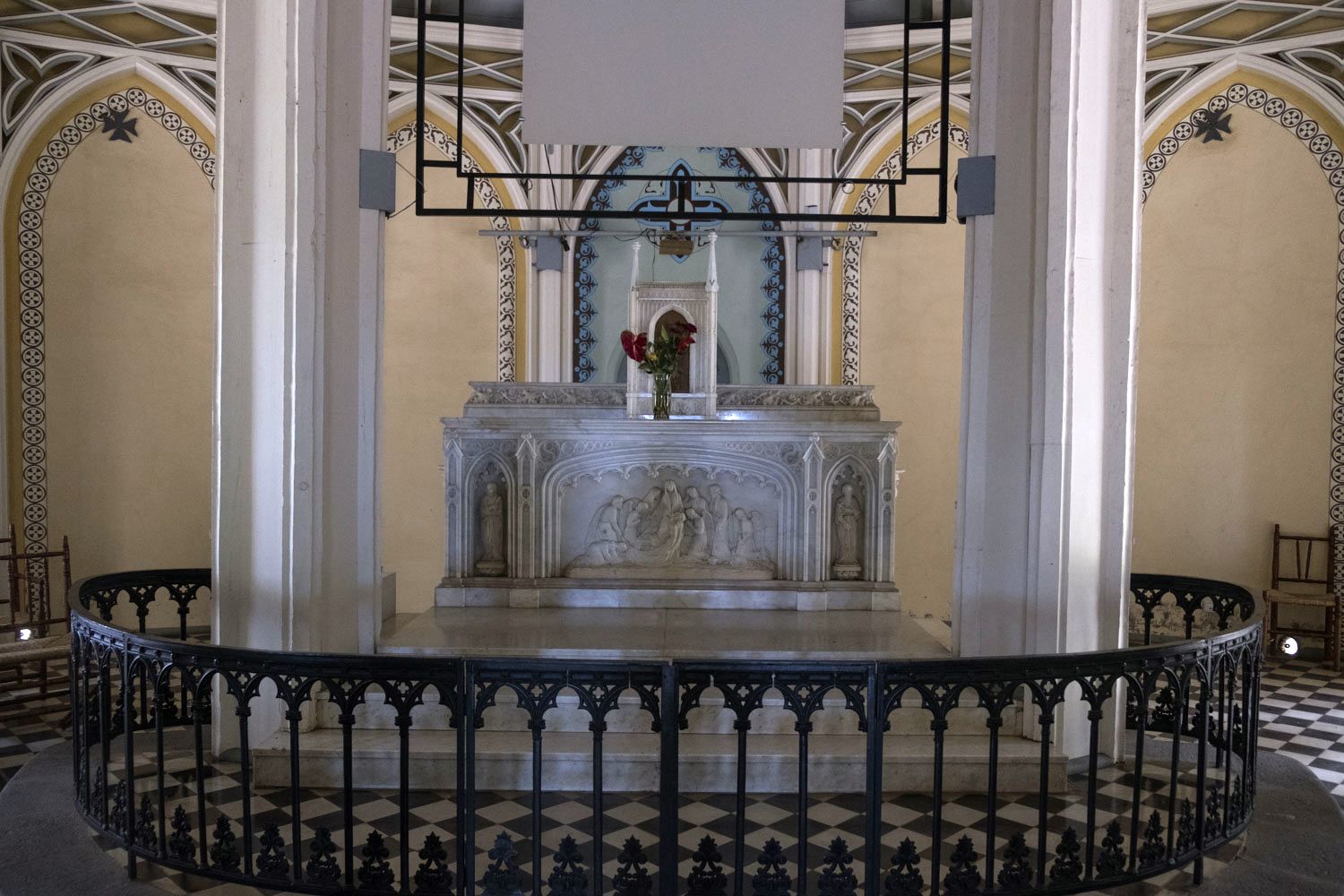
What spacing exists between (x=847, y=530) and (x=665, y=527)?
3.70 ft

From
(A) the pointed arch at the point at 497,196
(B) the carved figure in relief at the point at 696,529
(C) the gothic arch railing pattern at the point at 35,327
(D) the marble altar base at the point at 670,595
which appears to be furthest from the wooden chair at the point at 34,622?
(A) the pointed arch at the point at 497,196

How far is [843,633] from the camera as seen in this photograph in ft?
17.6

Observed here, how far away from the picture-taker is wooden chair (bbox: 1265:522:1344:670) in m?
7.13

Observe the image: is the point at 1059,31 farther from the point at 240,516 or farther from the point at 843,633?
the point at 240,516

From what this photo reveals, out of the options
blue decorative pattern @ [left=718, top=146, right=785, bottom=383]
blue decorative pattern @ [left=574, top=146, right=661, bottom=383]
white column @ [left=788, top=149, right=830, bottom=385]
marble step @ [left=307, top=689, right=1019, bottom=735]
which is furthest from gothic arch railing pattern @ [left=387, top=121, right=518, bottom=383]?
marble step @ [left=307, top=689, right=1019, bottom=735]

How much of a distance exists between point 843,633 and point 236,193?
364cm

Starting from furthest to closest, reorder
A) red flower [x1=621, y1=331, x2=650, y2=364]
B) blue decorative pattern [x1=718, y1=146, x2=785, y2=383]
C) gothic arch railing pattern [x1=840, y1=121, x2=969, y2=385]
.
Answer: blue decorative pattern [x1=718, y1=146, x2=785, y2=383], gothic arch railing pattern [x1=840, y1=121, x2=969, y2=385], red flower [x1=621, y1=331, x2=650, y2=364]

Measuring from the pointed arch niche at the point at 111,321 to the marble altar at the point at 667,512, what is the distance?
247 cm

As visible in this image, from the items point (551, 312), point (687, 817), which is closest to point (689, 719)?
point (687, 817)

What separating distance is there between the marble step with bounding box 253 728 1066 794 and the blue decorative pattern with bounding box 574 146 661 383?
6.23 metres

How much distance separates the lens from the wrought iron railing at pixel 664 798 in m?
2.93

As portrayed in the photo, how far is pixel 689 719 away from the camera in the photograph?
4598mm

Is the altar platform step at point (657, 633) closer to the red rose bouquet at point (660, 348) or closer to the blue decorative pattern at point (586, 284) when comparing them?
the red rose bouquet at point (660, 348)

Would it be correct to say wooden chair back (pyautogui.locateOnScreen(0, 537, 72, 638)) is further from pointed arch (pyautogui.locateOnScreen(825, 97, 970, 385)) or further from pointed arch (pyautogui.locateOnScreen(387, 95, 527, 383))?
pointed arch (pyautogui.locateOnScreen(825, 97, 970, 385))
